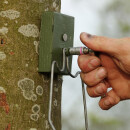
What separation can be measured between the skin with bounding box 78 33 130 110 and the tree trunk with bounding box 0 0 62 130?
194 mm

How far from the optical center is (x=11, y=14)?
47.3 inches

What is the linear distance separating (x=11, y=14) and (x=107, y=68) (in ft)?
1.56

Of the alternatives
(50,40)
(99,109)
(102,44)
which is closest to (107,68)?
(102,44)

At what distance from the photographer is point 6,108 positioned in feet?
3.73

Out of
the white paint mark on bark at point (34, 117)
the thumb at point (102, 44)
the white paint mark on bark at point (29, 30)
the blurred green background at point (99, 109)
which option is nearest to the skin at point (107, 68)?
the thumb at point (102, 44)

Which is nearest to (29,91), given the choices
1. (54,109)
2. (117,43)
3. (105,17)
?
(54,109)

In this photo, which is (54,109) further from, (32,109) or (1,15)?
(1,15)

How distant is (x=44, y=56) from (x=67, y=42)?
0.53 feet

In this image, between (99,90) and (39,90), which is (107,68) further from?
(39,90)

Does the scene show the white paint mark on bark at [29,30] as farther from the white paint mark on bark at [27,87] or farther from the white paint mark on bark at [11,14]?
the white paint mark on bark at [27,87]

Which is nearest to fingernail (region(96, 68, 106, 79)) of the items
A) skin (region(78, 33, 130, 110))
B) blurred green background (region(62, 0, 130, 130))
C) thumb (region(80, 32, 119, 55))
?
skin (region(78, 33, 130, 110))

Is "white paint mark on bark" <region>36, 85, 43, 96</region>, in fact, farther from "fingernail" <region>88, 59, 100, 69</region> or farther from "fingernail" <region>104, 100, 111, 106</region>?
"fingernail" <region>104, 100, 111, 106</region>

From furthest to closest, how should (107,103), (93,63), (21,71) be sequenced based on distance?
(107,103)
(93,63)
(21,71)

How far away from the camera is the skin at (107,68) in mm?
1229
